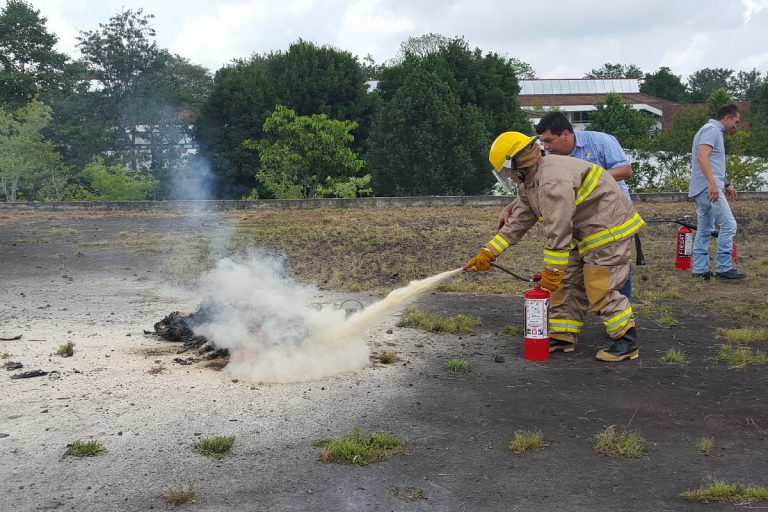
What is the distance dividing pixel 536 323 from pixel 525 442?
6.03ft

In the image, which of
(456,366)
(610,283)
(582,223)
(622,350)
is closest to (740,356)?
(622,350)

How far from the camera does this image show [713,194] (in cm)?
888

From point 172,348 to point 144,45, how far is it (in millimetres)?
41105

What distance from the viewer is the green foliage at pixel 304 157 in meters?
28.9

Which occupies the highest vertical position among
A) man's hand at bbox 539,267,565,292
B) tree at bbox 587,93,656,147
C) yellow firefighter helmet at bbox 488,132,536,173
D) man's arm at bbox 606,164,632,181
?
tree at bbox 587,93,656,147

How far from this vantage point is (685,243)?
32.9ft

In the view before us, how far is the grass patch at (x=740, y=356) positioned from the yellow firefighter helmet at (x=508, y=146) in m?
2.31

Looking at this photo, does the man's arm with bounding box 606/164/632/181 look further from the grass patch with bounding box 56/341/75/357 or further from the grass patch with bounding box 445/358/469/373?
the grass patch with bounding box 56/341/75/357

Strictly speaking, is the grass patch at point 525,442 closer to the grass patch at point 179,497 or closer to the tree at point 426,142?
the grass patch at point 179,497

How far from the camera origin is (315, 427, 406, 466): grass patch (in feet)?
13.2

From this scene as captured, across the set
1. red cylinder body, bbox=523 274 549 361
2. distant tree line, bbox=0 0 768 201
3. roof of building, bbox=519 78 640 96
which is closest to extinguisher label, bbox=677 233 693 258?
red cylinder body, bbox=523 274 549 361

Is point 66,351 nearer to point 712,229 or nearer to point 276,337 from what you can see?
point 276,337

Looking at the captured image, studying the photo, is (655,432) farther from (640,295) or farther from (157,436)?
(640,295)

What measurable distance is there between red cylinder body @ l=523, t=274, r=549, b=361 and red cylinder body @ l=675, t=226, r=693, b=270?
494 centimetres
